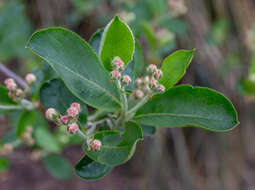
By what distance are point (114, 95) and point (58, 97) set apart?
164 millimetres

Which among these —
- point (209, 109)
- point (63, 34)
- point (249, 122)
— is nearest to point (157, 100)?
point (209, 109)

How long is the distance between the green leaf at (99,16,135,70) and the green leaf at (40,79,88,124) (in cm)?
16

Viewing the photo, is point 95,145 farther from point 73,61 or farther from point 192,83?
point 192,83

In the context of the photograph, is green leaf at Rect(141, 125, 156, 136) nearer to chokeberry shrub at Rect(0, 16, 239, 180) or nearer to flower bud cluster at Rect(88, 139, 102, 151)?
chokeberry shrub at Rect(0, 16, 239, 180)

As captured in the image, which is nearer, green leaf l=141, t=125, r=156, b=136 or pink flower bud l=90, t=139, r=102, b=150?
pink flower bud l=90, t=139, r=102, b=150

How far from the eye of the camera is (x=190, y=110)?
0.69 m

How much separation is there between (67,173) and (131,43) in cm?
143

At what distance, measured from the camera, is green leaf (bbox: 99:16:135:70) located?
66 cm

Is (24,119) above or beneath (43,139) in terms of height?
above

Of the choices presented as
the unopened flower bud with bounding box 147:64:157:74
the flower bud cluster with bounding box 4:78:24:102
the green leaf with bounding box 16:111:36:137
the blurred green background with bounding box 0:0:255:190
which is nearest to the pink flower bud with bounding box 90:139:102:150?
the unopened flower bud with bounding box 147:64:157:74

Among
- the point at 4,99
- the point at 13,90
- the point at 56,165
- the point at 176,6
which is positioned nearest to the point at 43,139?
the point at 56,165

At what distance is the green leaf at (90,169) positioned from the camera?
71 centimetres

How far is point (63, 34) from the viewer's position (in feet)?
2.09

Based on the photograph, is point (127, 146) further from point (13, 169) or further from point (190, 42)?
point (13, 169)
